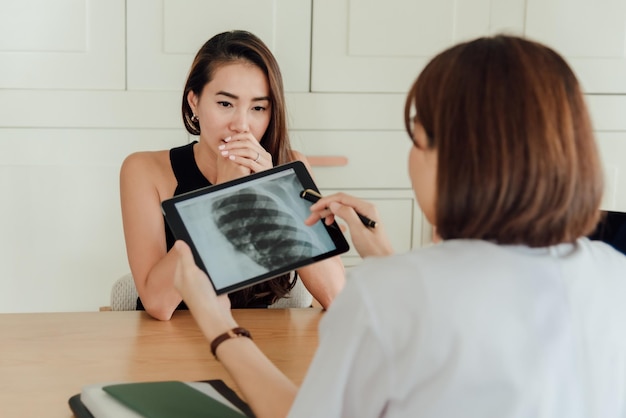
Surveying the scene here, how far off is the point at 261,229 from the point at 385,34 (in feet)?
4.86

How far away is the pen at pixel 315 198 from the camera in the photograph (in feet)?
4.25

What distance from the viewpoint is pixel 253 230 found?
1.24 metres

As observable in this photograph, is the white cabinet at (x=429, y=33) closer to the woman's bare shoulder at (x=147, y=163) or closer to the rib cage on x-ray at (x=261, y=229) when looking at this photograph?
the woman's bare shoulder at (x=147, y=163)

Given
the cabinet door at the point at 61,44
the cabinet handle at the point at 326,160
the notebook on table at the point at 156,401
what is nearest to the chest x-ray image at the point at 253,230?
the notebook on table at the point at 156,401

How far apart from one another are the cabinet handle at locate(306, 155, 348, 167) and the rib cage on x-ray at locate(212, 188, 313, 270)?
1270 mm

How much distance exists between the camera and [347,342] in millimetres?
752

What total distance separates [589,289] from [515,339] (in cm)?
11

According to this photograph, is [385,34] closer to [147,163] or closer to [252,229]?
[147,163]

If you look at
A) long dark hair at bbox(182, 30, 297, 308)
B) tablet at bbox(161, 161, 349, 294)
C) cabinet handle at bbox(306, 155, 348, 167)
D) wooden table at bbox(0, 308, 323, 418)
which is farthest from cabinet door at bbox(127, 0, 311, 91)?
tablet at bbox(161, 161, 349, 294)

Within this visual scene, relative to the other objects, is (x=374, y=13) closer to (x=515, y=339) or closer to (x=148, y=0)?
(x=148, y=0)

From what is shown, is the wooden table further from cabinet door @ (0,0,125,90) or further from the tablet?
cabinet door @ (0,0,125,90)

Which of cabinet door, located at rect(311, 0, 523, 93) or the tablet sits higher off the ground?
cabinet door, located at rect(311, 0, 523, 93)

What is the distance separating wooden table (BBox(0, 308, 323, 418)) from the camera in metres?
1.13

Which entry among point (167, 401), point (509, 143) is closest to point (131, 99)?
point (167, 401)
